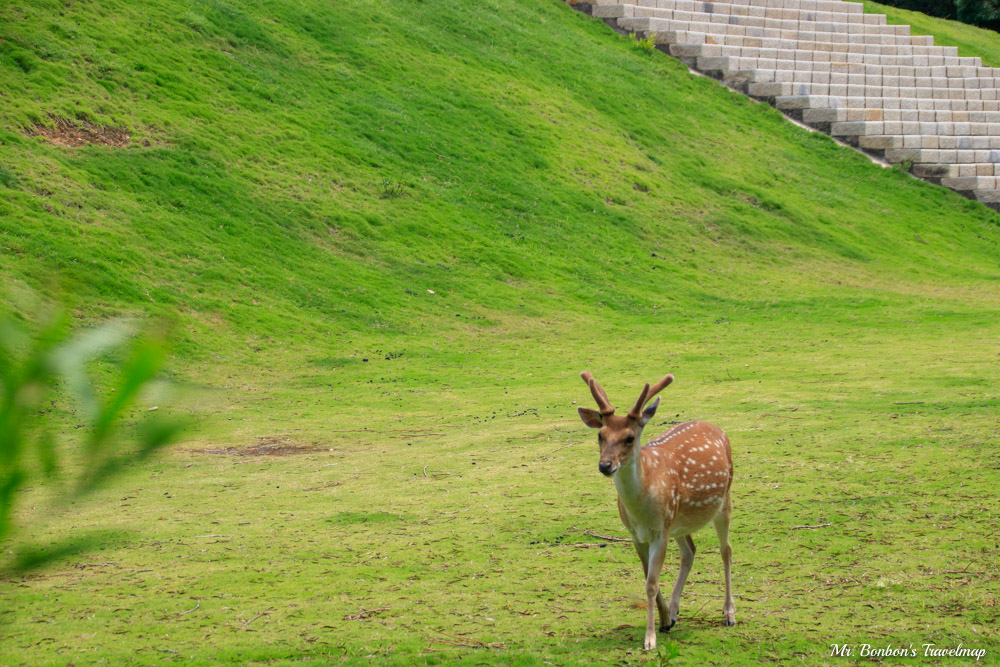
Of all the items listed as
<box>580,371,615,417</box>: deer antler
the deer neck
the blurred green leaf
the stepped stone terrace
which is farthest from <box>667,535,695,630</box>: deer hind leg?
the stepped stone terrace

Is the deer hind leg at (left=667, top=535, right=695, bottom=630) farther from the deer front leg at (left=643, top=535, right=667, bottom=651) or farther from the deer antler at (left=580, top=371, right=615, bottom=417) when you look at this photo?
the deer antler at (left=580, top=371, right=615, bottom=417)

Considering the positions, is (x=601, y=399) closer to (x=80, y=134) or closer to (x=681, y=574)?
(x=681, y=574)

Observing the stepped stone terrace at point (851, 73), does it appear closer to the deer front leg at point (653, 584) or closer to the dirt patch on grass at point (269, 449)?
the dirt patch on grass at point (269, 449)

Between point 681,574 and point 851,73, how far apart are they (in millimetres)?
29499

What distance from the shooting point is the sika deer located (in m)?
5.20

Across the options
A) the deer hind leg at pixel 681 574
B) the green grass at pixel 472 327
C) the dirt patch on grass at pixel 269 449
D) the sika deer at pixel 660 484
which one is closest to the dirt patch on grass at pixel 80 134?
the green grass at pixel 472 327

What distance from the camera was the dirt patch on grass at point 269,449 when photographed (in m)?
10.8

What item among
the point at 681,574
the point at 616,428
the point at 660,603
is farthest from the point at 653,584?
the point at 616,428

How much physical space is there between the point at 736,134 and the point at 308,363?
18395 mm

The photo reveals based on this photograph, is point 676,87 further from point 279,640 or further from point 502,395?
point 279,640

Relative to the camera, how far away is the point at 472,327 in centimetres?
1747


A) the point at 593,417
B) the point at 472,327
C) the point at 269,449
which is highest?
the point at 593,417

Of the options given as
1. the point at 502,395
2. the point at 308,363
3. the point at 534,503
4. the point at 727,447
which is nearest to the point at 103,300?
the point at 308,363

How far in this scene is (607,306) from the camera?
19250 millimetres
